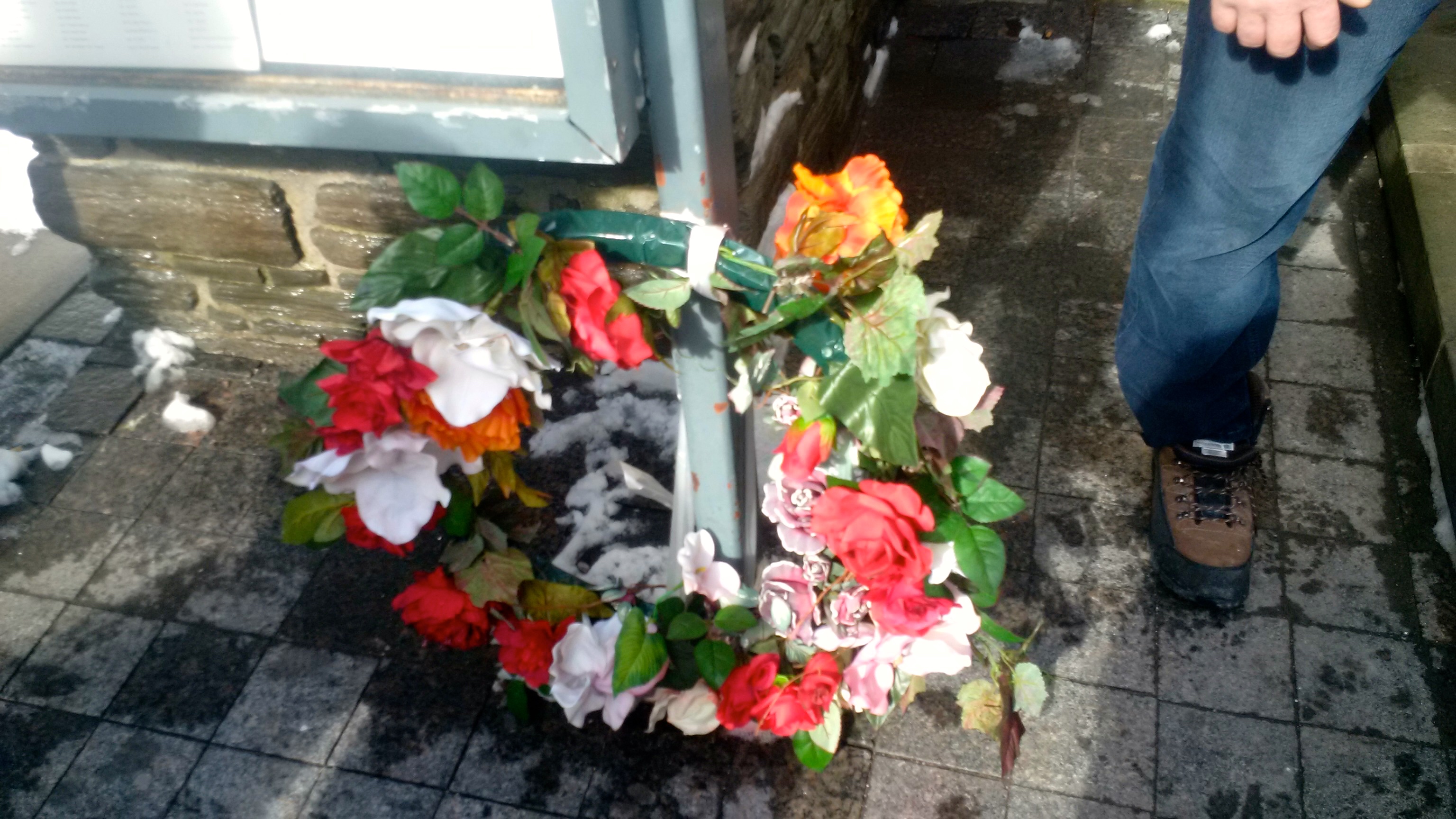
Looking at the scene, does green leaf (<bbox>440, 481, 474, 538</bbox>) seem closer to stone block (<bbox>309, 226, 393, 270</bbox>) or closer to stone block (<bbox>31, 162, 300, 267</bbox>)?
stone block (<bbox>309, 226, 393, 270</bbox>)

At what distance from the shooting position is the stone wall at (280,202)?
7.05 feet

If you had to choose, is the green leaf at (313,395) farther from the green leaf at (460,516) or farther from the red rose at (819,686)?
the red rose at (819,686)

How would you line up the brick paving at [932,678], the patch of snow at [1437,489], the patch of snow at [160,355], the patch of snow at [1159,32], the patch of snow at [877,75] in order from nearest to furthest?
the brick paving at [932,678]
the patch of snow at [1437,489]
the patch of snow at [160,355]
the patch of snow at [877,75]
the patch of snow at [1159,32]

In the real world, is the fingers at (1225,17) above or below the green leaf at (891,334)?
above

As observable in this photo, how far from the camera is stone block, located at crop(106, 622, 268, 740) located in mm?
2096

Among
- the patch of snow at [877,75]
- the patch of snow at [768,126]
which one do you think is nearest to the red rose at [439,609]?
the patch of snow at [768,126]

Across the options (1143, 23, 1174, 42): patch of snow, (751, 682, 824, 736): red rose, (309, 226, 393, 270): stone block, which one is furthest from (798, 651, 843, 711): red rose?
(1143, 23, 1174, 42): patch of snow

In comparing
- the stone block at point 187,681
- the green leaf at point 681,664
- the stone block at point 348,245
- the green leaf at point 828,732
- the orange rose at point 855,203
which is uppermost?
the orange rose at point 855,203

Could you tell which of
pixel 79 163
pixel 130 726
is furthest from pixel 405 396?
pixel 79 163

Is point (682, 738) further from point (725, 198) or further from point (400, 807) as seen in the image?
point (725, 198)

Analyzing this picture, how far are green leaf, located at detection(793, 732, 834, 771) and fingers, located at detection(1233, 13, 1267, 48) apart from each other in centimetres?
130

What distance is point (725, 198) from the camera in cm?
168

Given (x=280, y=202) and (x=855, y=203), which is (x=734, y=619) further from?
(x=280, y=202)

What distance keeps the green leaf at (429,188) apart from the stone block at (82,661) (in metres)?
1.35
